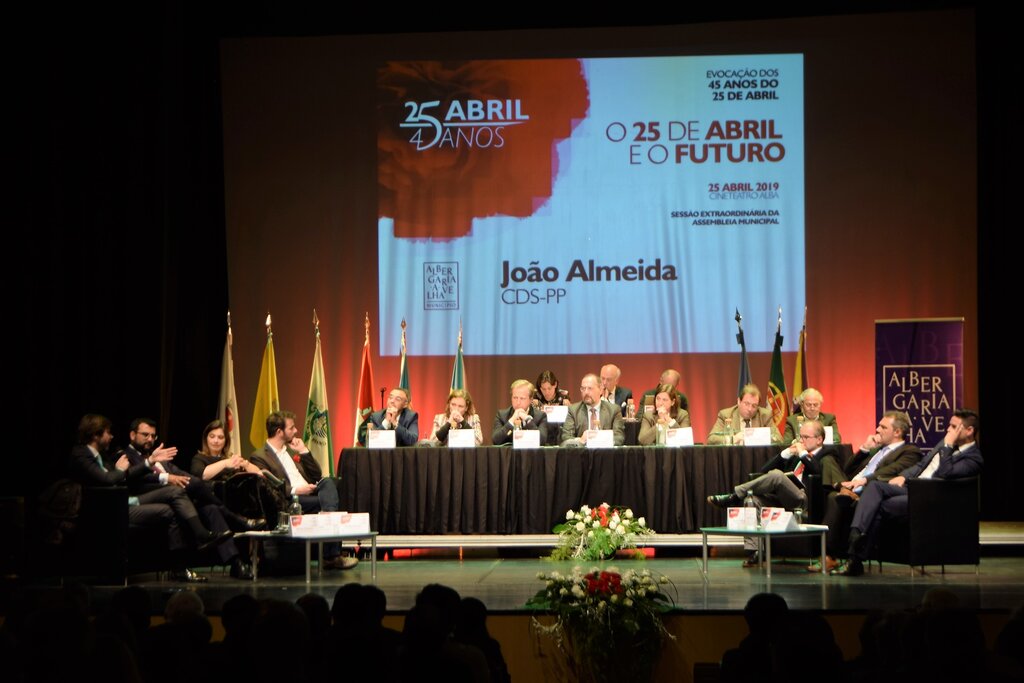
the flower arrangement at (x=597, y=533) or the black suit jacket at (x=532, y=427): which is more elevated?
the black suit jacket at (x=532, y=427)

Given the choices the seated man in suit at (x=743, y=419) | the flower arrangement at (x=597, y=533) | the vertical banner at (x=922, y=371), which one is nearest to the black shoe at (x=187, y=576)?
the flower arrangement at (x=597, y=533)

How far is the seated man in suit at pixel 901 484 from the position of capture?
7.87m

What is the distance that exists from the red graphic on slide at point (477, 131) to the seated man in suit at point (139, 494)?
3936 mm

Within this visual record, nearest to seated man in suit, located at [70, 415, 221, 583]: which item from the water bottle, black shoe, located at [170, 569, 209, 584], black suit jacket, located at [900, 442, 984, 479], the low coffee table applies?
black shoe, located at [170, 569, 209, 584]

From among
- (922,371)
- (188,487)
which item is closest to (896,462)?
(922,371)

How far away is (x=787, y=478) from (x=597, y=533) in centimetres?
134

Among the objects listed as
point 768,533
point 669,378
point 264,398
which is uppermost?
point 669,378

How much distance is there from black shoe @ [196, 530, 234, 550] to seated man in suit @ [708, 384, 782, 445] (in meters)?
3.65

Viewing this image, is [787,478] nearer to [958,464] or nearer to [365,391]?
[958,464]

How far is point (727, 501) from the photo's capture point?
855 centimetres

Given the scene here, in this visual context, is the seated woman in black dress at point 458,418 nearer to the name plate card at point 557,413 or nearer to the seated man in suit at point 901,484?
the name plate card at point 557,413

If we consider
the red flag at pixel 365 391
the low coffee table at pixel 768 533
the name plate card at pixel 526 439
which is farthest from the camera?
the red flag at pixel 365 391

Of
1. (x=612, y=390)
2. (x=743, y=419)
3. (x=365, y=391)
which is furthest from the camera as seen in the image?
(x=365, y=391)

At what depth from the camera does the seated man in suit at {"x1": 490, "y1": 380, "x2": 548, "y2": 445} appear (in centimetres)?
926
